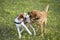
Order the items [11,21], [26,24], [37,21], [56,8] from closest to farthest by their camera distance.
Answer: [37,21] → [26,24] → [11,21] → [56,8]

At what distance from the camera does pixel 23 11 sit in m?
6.95

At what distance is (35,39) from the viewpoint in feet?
17.7

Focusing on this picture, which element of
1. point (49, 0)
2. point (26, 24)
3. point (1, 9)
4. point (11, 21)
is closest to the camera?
point (26, 24)

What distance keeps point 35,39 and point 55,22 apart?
47.3 inches

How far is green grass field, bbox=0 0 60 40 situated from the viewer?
5.53 meters

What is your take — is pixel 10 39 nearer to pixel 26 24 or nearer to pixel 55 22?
pixel 26 24

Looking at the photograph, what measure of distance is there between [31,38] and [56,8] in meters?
2.44

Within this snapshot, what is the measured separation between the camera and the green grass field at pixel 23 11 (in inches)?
218

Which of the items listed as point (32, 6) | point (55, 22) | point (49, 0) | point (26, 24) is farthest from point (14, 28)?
point (49, 0)

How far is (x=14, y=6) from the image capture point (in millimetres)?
7340

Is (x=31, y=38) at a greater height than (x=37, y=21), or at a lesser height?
lesser

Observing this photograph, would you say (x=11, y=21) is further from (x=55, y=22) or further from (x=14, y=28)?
(x=55, y=22)

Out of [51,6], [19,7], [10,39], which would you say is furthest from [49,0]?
[10,39]

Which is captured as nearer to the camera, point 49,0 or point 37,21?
point 37,21
